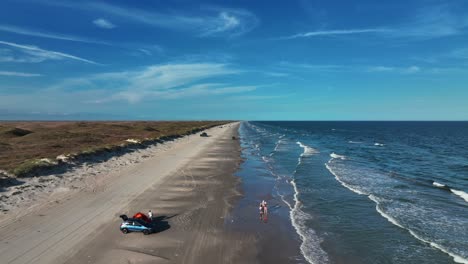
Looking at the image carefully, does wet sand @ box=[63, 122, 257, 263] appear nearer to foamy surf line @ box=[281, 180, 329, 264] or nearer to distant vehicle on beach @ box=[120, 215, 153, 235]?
distant vehicle on beach @ box=[120, 215, 153, 235]

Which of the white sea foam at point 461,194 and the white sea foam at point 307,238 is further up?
the white sea foam at point 461,194

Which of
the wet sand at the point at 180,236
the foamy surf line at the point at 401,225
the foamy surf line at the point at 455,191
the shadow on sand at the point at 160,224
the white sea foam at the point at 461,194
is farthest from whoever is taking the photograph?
the foamy surf line at the point at 455,191

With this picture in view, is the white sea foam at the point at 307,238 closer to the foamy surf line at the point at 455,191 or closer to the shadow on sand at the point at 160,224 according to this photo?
the shadow on sand at the point at 160,224

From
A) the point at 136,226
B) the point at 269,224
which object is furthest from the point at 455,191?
the point at 136,226

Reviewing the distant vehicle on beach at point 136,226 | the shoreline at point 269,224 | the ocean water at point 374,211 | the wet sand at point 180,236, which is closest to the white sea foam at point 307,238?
the ocean water at point 374,211

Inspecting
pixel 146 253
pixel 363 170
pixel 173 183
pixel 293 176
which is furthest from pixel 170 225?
pixel 363 170

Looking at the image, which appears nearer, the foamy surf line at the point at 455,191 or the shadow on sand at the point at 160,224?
the shadow on sand at the point at 160,224
